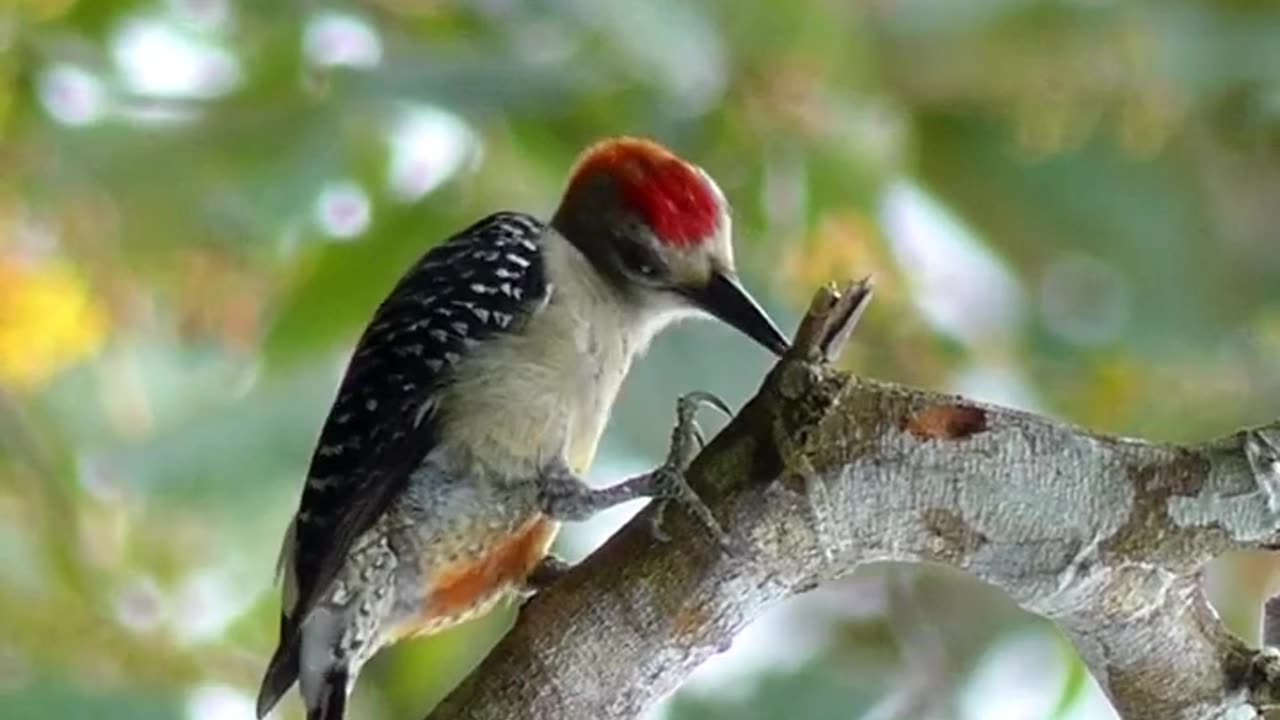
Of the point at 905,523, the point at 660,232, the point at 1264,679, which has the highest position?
the point at 660,232

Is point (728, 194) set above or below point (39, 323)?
below

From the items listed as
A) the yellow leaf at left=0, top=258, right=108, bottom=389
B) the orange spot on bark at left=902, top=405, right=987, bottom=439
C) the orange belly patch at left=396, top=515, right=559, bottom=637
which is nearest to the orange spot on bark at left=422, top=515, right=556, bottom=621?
the orange belly patch at left=396, top=515, right=559, bottom=637

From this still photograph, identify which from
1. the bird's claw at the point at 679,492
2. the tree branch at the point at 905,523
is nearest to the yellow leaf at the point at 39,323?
the bird's claw at the point at 679,492

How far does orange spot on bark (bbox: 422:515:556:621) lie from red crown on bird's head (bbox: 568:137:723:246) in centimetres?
29

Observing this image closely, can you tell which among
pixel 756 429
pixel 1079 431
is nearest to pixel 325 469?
pixel 756 429

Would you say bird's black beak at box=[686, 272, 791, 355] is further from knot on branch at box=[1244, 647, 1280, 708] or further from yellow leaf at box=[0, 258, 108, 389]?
yellow leaf at box=[0, 258, 108, 389]

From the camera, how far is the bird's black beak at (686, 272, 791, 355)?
1.68 meters

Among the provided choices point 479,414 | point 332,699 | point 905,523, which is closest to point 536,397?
point 479,414

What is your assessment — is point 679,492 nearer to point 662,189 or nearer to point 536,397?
point 536,397

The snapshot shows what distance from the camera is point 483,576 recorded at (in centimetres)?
166

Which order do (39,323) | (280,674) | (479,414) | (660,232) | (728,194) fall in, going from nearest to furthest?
1. (280,674)
2. (479,414)
3. (660,232)
4. (728,194)
5. (39,323)

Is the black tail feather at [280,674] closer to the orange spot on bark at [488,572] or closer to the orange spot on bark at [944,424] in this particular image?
the orange spot on bark at [488,572]

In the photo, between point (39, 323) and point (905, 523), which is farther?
point (39, 323)

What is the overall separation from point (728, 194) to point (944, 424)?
0.85 metres
